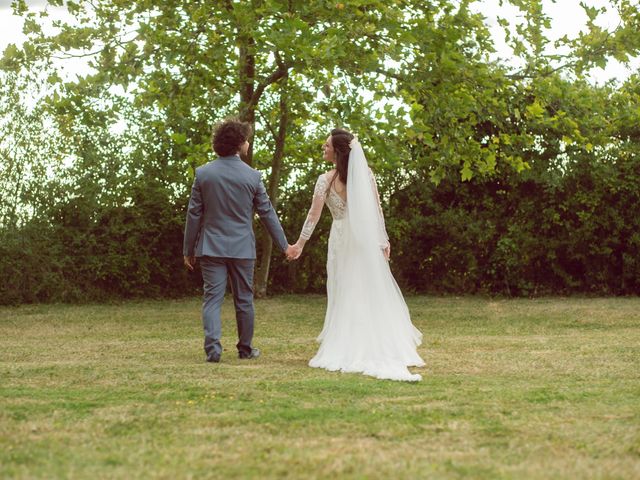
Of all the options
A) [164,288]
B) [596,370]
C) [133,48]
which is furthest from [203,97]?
[596,370]

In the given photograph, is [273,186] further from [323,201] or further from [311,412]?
[311,412]

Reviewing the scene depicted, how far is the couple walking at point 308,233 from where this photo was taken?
8500 millimetres

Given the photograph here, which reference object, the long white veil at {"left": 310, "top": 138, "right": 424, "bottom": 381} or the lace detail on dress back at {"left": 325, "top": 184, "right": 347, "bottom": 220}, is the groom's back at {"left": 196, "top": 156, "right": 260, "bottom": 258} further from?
the long white veil at {"left": 310, "top": 138, "right": 424, "bottom": 381}

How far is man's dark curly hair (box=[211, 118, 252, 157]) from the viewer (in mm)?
8562

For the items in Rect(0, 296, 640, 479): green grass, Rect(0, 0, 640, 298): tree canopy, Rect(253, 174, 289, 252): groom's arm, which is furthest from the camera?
Rect(0, 0, 640, 298): tree canopy

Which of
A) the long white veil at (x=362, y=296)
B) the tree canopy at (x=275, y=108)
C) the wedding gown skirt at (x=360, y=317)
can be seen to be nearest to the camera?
the wedding gown skirt at (x=360, y=317)

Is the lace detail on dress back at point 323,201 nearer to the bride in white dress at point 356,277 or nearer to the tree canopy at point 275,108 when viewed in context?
the bride in white dress at point 356,277

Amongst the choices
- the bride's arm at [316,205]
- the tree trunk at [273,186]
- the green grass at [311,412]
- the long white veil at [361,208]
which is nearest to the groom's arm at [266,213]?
the bride's arm at [316,205]

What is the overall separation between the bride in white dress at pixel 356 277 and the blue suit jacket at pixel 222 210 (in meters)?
0.60

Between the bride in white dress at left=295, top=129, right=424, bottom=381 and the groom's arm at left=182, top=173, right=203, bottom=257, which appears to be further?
the groom's arm at left=182, top=173, right=203, bottom=257

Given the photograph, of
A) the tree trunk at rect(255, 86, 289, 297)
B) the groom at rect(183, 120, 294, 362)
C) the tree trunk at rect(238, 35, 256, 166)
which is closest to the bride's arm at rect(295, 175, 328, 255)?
the groom at rect(183, 120, 294, 362)

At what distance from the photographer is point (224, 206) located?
856cm

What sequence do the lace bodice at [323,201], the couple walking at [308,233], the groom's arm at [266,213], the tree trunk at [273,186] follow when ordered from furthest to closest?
the tree trunk at [273,186] → the lace bodice at [323,201] → the groom's arm at [266,213] → the couple walking at [308,233]

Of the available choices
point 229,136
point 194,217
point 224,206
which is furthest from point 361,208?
point 194,217
